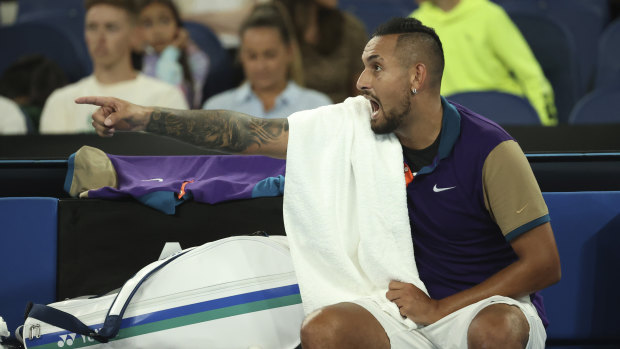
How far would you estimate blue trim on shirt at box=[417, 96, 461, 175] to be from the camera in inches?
75.9

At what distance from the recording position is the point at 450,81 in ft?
13.0

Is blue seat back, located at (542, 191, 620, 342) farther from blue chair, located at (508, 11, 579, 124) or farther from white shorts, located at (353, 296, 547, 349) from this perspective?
blue chair, located at (508, 11, 579, 124)

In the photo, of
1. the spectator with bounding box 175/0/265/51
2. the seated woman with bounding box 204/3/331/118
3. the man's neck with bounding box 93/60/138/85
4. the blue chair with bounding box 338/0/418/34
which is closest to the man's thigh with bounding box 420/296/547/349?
the seated woman with bounding box 204/3/331/118

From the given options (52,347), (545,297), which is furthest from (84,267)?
(545,297)

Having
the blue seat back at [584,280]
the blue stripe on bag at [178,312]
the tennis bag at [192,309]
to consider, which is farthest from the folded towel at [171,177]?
the blue seat back at [584,280]

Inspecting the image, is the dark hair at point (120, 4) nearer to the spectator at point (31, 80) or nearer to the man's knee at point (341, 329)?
the spectator at point (31, 80)

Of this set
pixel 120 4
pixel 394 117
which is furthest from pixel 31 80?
pixel 394 117

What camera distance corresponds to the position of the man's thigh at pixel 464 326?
1.79 meters

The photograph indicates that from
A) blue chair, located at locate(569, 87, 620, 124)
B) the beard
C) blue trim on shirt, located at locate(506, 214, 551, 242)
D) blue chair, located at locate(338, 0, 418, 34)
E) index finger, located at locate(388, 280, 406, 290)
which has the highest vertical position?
blue chair, located at locate(338, 0, 418, 34)

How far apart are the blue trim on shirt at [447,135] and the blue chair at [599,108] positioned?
65.4 inches

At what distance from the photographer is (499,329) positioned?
5.57 feet

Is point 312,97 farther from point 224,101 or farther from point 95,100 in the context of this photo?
point 95,100

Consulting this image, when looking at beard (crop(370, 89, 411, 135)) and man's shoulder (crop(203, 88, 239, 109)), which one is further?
man's shoulder (crop(203, 88, 239, 109))

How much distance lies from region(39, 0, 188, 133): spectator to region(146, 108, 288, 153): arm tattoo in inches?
72.2
